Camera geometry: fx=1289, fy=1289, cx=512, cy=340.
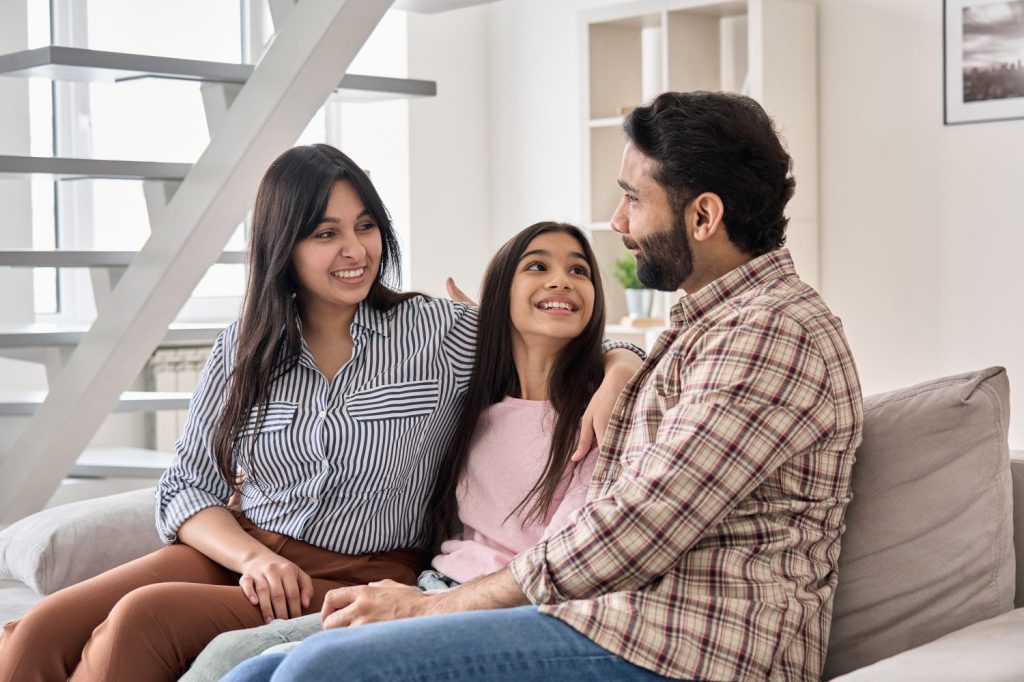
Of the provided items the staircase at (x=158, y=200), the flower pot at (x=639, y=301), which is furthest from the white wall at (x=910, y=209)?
the staircase at (x=158, y=200)

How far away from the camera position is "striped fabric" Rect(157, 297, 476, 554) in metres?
2.06

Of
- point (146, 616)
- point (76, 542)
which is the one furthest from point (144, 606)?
point (76, 542)

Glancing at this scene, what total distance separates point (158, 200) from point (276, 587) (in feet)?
3.88

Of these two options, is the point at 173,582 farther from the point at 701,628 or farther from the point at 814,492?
the point at 814,492

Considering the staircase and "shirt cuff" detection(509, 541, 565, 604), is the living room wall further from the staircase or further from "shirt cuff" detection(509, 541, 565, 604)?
"shirt cuff" detection(509, 541, 565, 604)

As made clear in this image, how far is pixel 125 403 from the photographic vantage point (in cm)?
306

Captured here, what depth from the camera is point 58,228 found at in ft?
15.1

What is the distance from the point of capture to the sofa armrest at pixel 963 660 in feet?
4.64

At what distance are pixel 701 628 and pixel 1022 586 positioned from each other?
0.54 metres

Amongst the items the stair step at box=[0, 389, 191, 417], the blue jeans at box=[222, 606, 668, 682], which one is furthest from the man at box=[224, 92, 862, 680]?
the stair step at box=[0, 389, 191, 417]

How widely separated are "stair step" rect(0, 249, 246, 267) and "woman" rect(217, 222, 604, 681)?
3.33 ft

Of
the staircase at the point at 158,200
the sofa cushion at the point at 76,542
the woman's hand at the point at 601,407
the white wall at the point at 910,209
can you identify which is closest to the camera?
the woman's hand at the point at 601,407

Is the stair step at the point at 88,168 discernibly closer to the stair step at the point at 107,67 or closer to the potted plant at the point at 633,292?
the stair step at the point at 107,67

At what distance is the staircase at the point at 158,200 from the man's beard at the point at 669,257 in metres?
0.99
